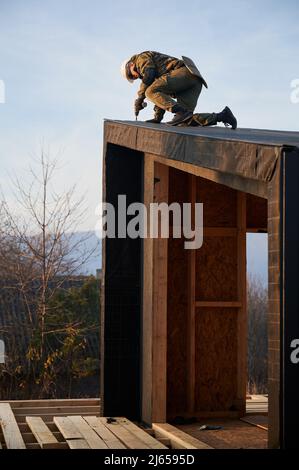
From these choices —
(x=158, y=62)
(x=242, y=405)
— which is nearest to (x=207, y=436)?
(x=242, y=405)

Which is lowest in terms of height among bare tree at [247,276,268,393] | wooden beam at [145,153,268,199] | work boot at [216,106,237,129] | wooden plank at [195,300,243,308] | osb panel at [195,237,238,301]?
bare tree at [247,276,268,393]

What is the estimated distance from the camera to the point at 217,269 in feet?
33.3

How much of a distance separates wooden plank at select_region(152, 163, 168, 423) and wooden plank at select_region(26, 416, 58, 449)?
1258 mm

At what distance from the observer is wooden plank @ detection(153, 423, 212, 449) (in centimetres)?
764

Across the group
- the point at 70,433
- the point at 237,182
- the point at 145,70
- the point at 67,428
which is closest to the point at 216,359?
the point at 67,428

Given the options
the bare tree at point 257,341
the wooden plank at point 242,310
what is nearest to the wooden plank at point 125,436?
the wooden plank at point 242,310

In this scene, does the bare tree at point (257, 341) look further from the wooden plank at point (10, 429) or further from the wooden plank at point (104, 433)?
the wooden plank at point (104, 433)

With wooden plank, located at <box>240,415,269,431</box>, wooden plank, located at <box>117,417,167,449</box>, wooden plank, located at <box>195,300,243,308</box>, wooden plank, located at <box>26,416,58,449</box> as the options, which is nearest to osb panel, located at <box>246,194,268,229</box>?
wooden plank, located at <box>195,300,243,308</box>

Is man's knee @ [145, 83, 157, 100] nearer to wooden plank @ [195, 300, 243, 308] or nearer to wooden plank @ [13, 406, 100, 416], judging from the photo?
wooden plank @ [195, 300, 243, 308]

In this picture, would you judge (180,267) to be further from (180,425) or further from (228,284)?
(180,425)

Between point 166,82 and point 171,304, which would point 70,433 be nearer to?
point 171,304

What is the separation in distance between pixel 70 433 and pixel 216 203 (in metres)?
3.39

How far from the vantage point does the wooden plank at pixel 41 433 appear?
309 inches

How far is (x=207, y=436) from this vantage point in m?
8.59
